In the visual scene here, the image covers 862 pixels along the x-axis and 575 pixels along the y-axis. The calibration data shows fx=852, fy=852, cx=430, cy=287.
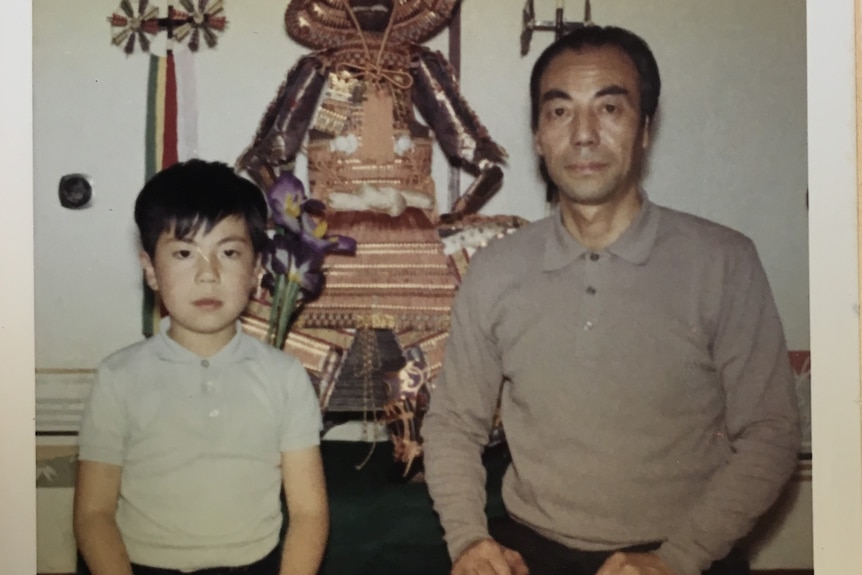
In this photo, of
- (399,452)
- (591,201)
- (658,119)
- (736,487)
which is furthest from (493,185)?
(736,487)

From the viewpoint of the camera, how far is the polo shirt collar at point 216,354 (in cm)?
119

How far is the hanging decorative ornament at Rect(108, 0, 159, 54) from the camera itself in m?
1.24

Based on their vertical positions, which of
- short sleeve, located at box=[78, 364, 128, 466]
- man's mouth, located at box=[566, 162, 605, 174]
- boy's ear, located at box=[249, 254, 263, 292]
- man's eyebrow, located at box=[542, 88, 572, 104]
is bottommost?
short sleeve, located at box=[78, 364, 128, 466]

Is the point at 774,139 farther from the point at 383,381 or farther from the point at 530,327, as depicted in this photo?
the point at 383,381

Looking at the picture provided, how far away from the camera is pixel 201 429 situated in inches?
46.3

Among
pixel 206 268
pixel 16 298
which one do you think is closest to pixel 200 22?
pixel 206 268

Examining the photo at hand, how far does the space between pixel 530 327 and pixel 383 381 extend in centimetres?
23

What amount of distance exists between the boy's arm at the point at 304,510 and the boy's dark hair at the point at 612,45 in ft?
1.74

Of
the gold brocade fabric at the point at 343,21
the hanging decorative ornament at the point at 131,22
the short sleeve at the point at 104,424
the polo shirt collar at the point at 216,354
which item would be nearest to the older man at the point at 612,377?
the gold brocade fabric at the point at 343,21

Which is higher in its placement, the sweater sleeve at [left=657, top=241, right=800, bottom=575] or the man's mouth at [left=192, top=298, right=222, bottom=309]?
the man's mouth at [left=192, top=298, right=222, bottom=309]

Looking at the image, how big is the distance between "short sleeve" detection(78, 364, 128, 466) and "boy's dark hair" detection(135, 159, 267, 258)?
202mm

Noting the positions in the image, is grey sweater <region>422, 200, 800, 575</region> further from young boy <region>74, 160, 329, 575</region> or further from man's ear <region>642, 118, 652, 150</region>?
young boy <region>74, 160, 329, 575</region>

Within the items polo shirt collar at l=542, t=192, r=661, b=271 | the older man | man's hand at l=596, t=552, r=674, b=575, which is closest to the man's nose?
the older man

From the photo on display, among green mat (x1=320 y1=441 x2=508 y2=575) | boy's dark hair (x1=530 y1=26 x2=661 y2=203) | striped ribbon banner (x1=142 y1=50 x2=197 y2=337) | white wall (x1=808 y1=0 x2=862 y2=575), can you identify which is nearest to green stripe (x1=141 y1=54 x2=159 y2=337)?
striped ribbon banner (x1=142 y1=50 x2=197 y2=337)
